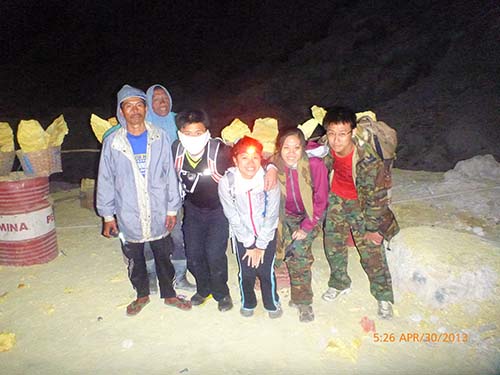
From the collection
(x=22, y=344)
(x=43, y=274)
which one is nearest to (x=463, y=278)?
(x=22, y=344)

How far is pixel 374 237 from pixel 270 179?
1.07 meters

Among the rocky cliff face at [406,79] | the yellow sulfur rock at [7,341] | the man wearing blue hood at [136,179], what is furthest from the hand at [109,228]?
the rocky cliff face at [406,79]

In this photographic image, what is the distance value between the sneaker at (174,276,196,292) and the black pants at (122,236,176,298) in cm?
34

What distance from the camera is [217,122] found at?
61.2 ft

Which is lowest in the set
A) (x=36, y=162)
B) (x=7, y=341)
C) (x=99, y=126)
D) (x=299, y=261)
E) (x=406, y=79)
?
(x=7, y=341)

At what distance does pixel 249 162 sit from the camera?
282 cm

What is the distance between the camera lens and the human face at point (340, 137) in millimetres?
2891

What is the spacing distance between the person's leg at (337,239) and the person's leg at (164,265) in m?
1.53

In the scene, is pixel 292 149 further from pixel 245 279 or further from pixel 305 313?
pixel 305 313

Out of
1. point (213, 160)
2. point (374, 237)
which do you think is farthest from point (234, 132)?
point (374, 237)

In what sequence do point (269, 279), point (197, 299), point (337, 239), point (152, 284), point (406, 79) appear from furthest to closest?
point (406, 79) → point (152, 284) → point (197, 299) → point (337, 239) → point (269, 279)

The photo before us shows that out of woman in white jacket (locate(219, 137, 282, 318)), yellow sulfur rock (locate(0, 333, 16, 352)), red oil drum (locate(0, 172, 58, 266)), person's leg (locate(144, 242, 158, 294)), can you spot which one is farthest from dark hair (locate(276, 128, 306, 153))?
red oil drum (locate(0, 172, 58, 266))

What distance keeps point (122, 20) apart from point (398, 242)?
25.3 metres

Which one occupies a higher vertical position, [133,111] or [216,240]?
[133,111]
